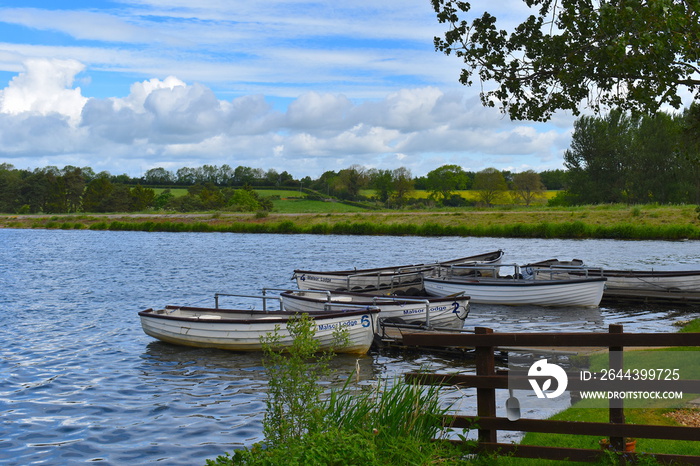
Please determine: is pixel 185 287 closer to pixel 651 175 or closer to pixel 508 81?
Result: pixel 508 81

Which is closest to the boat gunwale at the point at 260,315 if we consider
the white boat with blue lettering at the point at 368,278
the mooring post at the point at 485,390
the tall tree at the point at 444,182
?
the white boat with blue lettering at the point at 368,278

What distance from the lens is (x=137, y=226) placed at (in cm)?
11800

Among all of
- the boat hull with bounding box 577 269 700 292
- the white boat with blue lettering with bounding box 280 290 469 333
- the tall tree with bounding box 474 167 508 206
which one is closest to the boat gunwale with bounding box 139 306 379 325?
the white boat with blue lettering with bounding box 280 290 469 333

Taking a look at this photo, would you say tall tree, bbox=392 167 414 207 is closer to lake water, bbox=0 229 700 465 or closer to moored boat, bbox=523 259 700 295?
lake water, bbox=0 229 700 465

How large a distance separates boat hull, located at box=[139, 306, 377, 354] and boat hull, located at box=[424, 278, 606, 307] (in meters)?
9.90

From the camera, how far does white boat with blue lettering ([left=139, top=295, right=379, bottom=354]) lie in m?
17.9

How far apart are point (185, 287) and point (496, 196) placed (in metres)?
123

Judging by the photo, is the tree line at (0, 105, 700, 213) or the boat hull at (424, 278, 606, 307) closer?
the boat hull at (424, 278, 606, 307)

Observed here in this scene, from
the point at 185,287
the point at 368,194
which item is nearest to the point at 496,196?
the point at 368,194

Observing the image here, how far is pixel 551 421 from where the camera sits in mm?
7105

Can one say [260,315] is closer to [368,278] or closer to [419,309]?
[419,309]

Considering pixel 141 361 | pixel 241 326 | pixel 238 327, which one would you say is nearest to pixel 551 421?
pixel 241 326

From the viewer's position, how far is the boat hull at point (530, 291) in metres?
26.9

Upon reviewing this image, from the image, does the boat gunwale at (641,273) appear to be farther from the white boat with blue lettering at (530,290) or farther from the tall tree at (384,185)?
the tall tree at (384,185)
